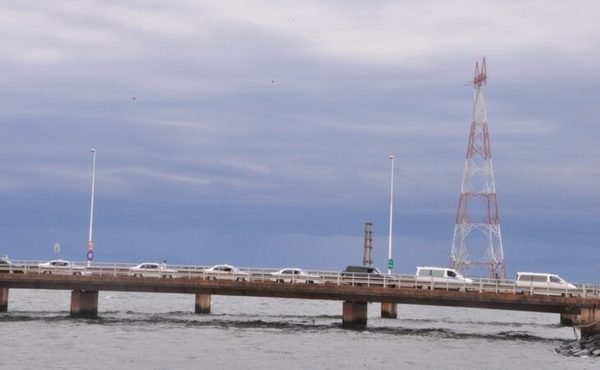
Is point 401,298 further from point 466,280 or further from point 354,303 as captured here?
point 466,280

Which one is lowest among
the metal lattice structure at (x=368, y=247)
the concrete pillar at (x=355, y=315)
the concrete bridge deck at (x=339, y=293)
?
the concrete pillar at (x=355, y=315)

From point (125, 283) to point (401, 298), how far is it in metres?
19.2

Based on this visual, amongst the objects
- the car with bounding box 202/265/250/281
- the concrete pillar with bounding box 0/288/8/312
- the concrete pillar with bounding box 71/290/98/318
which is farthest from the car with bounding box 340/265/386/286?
the concrete pillar with bounding box 0/288/8/312

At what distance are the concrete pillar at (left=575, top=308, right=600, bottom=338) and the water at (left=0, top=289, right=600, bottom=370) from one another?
233 cm

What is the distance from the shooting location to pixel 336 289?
70750 mm

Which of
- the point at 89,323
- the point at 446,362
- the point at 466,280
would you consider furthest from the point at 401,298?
the point at 89,323

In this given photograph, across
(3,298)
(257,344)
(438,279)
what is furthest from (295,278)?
(3,298)

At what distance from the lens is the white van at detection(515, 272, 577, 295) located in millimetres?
69750

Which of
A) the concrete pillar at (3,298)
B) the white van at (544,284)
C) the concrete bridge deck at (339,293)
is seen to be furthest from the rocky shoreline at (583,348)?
the concrete pillar at (3,298)

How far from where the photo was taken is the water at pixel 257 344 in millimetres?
52875

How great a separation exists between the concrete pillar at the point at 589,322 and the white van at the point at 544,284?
398 centimetres

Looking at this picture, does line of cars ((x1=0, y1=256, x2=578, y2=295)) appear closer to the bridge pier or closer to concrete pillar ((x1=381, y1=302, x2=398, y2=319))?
the bridge pier

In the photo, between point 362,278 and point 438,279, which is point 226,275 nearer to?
point 362,278

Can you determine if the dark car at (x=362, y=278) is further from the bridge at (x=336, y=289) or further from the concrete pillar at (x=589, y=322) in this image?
the concrete pillar at (x=589, y=322)
